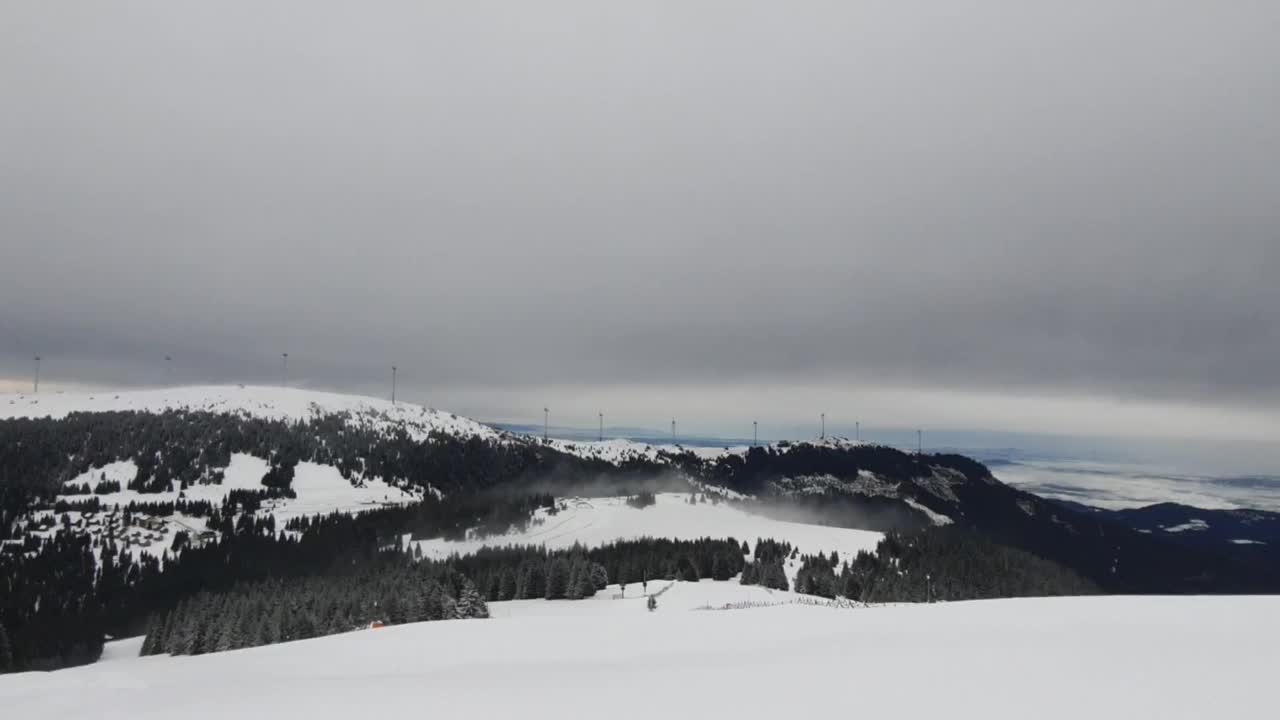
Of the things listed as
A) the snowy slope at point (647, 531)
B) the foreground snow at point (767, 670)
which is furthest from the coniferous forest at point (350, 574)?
the foreground snow at point (767, 670)

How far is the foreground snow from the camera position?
7.78m

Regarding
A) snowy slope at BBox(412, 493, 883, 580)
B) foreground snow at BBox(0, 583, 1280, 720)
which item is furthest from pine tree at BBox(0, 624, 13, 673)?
foreground snow at BBox(0, 583, 1280, 720)

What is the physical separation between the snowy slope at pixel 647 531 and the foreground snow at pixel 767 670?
13447 cm

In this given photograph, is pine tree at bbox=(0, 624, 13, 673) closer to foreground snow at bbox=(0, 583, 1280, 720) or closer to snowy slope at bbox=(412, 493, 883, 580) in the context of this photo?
snowy slope at bbox=(412, 493, 883, 580)

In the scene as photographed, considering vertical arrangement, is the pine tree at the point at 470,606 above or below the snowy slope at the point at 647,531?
above

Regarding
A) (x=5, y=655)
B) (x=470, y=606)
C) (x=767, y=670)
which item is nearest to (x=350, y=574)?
(x=5, y=655)

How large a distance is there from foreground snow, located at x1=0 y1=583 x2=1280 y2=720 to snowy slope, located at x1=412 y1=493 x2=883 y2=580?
13447 cm

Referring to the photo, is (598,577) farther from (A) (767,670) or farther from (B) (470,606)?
(A) (767,670)

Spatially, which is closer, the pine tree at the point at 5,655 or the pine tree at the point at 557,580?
the pine tree at the point at 557,580

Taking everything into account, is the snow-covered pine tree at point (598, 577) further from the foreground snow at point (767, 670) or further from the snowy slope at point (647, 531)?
the foreground snow at point (767, 670)

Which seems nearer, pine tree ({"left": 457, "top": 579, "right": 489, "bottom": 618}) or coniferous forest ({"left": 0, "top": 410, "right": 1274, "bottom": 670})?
pine tree ({"left": 457, "top": 579, "right": 489, "bottom": 618})

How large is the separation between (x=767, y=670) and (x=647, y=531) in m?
162

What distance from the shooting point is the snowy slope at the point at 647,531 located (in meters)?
153

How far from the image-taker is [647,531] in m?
166
